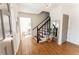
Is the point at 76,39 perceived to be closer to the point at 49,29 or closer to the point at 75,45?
the point at 75,45

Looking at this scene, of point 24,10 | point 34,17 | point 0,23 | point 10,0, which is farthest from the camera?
point 34,17

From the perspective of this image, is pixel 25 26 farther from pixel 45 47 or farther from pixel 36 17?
pixel 45 47

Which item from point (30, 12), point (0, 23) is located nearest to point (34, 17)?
point (30, 12)

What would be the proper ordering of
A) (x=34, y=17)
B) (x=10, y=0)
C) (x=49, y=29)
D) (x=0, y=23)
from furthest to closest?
(x=49, y=29), (x=34, y=17), (x=0, y=23), (x=10, y=0)

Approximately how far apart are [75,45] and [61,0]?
88 centimetres

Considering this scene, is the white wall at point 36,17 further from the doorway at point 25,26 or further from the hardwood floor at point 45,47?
the hardwood floor at point 45,47

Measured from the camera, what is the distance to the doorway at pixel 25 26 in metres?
1.18

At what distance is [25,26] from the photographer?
1.19m

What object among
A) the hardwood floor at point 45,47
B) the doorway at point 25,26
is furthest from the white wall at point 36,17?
the hardwood floor at point 45,47

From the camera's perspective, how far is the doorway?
3.87 feet

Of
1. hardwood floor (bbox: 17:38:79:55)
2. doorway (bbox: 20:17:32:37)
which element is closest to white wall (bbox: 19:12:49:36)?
doorway (bbox: 20:17:32:37)

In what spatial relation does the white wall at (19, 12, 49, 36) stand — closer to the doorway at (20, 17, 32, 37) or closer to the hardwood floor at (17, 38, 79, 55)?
the doorway at (20, 17, 32, 37)

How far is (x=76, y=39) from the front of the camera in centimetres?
118

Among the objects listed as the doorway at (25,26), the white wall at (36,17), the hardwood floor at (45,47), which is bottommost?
the hardwood floor at (45,47)
